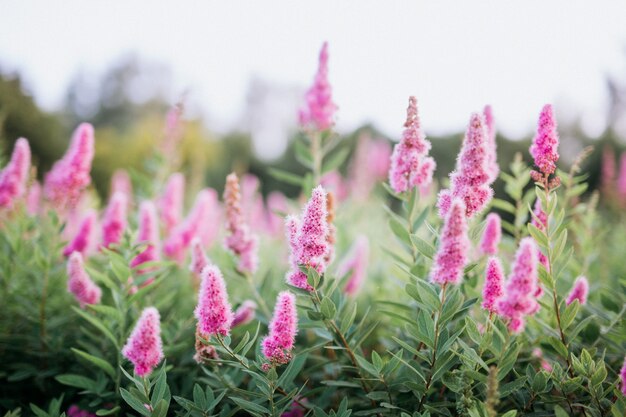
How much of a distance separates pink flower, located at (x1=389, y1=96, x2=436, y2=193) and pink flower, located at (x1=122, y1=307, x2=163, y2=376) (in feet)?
3.43

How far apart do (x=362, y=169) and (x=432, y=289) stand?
4230 millimetres

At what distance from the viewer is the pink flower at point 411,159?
68.2 inches

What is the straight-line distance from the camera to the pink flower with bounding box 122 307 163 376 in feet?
4.94

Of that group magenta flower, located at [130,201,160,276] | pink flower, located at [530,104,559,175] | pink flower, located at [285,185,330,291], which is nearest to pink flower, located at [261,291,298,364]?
pink flower, located at [285,185,330,291]

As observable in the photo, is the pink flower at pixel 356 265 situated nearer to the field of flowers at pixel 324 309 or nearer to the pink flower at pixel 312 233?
the field of flowers at pixel 324 309

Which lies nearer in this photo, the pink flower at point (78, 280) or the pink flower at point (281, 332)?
the pink flower at point (281, 332)

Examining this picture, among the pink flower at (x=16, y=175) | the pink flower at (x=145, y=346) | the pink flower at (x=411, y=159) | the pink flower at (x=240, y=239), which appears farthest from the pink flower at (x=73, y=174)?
the pink flower at (x=411, y=159)

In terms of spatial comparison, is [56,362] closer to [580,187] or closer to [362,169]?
[580,187]

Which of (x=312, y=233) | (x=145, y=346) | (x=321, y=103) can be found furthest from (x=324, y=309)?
(x=321, y=103)

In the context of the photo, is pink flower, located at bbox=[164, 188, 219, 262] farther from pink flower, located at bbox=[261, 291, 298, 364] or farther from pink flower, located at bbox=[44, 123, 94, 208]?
pink flower, located at bbox=[261, 291, 298, 364]

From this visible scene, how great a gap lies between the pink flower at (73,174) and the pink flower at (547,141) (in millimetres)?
2379

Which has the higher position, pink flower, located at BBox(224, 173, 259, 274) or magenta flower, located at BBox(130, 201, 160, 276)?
pink flower, located at BBox(224, 173, 259, 274)

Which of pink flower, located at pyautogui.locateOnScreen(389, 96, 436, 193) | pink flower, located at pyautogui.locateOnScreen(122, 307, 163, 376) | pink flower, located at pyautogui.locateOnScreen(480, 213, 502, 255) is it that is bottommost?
pink flower, located at pyautogui.locateOnScreen(122, 307, 163, 376)

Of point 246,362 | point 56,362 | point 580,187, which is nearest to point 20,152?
point 56,362
